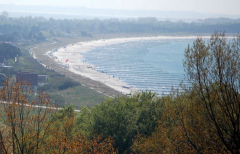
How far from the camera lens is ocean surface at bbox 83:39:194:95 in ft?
126

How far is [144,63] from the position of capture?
52.1m

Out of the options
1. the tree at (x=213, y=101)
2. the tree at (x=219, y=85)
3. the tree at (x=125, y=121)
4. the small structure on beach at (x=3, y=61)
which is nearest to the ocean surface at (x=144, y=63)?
the small structure on beach at (x=3, y=61)

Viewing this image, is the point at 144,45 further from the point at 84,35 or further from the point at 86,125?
the point at 86,125

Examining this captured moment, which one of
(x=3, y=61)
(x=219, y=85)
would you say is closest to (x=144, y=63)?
(x=3, y=61)

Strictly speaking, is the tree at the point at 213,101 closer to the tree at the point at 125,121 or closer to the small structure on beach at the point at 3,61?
the tree at the point at 125,121

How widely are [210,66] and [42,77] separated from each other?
29.3 m

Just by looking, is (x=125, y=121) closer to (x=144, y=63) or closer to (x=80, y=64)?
(x=80, y=64)

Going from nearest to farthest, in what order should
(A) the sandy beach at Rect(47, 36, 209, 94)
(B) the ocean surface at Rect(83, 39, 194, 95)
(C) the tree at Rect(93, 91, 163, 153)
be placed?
(C) the tree at Rect(93, 91, 163, 153)
(A) the sandy beach at Rect(47, 36, 209, 94)
(B) the ocean surface at Rect(83, 39, 194, 95)

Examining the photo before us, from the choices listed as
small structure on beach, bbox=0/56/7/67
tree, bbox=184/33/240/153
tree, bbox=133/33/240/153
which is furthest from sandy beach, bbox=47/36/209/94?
tree, bbox=184/33/240/153

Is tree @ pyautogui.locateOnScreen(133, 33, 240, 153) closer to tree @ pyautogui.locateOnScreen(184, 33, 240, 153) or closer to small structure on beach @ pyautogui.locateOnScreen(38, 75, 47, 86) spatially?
tree @ pyautogui.locateOnScreen(184, 33, 240, 153)

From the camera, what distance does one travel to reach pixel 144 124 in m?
14.7

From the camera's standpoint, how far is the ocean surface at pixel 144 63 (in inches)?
1516


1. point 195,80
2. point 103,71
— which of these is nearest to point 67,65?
point 103,71

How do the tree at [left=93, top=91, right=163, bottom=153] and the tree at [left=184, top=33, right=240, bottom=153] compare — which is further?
the tree at [left=93, top=91, right=163, bottom=153]
